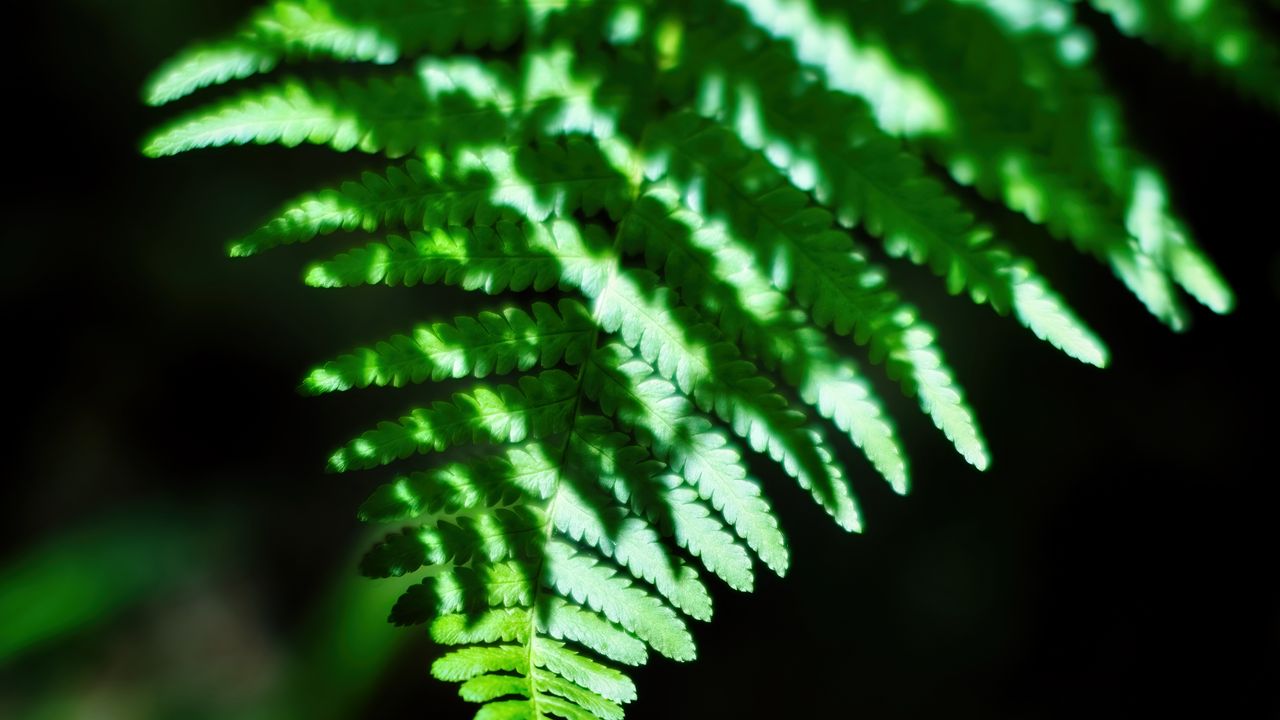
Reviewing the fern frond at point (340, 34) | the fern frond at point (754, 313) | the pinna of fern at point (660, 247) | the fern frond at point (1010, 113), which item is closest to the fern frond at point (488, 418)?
the pinna of fern at point (660, 247)

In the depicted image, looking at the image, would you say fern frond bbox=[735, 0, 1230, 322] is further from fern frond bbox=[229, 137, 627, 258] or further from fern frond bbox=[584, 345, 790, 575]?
fern frond bbox=[584, 345, 790, 575]

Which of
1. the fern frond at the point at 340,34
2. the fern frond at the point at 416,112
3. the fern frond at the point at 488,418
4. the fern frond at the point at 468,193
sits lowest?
the fern frond at the point at 488,418

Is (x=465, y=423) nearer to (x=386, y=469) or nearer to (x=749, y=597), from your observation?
(x=749, y=597)

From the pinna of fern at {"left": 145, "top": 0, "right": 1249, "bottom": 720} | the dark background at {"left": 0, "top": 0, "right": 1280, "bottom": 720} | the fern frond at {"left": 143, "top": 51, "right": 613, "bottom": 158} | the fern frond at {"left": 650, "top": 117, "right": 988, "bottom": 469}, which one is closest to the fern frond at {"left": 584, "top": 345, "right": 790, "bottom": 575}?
the pinna of fern at {"left": 145, "top": 0, "right": 1249, "bottom": 720}

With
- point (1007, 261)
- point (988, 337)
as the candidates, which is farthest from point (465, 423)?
Result: point (988, 337)

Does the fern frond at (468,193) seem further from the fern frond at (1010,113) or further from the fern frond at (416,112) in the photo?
the fern frond at (1010,113)

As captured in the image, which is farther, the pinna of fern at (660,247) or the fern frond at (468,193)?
the fern frond at (468,193)
